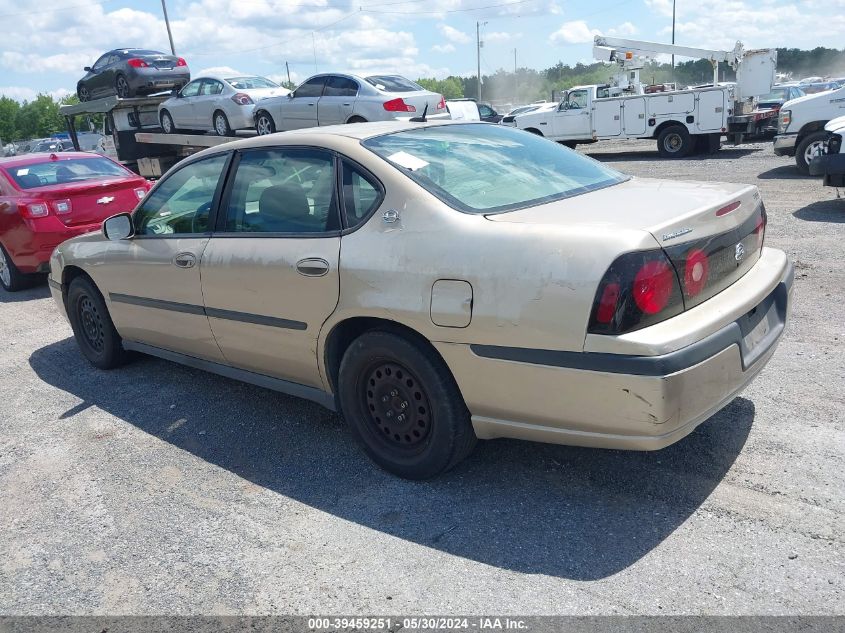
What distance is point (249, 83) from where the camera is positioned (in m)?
14.7

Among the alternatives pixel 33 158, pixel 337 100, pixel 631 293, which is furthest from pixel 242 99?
pixel 631 293

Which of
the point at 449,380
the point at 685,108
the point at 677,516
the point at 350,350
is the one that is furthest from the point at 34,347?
the point at 685,108

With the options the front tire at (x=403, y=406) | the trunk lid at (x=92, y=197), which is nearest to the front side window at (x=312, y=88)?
the trunk lid at (x=92, y=197)

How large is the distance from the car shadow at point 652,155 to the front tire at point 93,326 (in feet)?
49.7

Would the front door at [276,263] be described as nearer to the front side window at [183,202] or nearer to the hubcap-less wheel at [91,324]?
the front side window at [183,202]

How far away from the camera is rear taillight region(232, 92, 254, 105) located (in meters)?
14.2

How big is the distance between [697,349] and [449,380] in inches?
40.2

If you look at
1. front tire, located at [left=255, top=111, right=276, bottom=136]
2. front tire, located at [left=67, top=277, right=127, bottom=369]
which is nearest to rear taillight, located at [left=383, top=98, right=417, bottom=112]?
front tire, located at [left=255, top=111, right=276, bottom=136]

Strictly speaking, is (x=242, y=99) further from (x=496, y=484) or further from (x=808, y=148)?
(x=496, y=484)

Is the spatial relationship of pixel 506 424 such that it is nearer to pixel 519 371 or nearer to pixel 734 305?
pixel 519 371

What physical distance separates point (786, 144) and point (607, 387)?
465 inches

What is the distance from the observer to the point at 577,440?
9.39 ft

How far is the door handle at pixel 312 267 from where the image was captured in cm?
344

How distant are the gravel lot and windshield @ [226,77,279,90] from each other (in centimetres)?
1121
